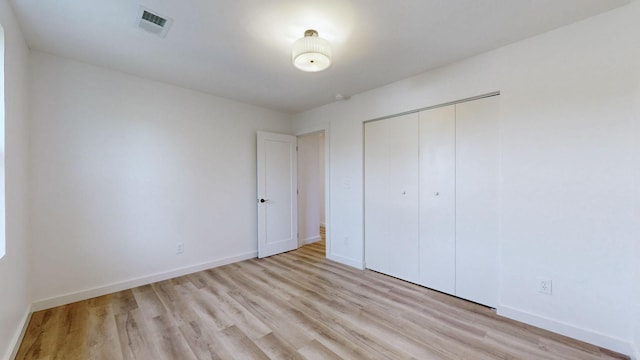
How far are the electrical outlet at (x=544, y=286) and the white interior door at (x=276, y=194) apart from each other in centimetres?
333

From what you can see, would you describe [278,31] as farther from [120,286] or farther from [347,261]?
[120,286]

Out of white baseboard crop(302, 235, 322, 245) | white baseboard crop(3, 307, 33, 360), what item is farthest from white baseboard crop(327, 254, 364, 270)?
white baseboard crop(3, 307, 33, 360)

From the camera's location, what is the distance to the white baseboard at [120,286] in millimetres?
2397

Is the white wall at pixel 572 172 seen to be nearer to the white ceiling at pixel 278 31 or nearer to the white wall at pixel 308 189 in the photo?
the white ceiling at pixel 278 31

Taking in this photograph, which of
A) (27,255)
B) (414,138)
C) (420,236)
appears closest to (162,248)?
(27,255)

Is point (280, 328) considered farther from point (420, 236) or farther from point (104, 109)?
point (104, 109)

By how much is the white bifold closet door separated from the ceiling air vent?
2.47 meters

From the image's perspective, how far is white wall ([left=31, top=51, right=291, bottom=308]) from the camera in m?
2.43

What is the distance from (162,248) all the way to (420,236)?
321cm

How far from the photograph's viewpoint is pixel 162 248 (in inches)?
123

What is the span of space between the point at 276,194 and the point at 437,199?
8.31 ft

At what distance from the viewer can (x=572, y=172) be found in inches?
76.2

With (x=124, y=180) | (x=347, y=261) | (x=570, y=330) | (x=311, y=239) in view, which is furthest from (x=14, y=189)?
(x=570, y=330)

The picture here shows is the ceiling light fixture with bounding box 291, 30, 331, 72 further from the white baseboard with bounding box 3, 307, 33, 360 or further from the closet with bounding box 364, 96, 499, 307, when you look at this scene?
the white baseboard with bounding box 3, 307, 33, 360
